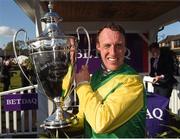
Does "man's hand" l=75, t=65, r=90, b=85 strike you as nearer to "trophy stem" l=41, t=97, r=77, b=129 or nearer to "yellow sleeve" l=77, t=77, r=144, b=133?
"yellow sleeve" l=77, t=77, r=144, b=133

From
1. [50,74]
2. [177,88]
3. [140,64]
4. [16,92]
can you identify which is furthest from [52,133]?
[140,64]

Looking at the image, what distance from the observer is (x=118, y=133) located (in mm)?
2066

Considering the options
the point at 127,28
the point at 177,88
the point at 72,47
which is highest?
the point at 127,28

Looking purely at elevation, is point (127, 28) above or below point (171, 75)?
above

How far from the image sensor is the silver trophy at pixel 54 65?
2355 mm

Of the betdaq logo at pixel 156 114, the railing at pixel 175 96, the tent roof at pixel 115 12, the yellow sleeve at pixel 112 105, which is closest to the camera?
the yellow sleeve at pixel 112 105

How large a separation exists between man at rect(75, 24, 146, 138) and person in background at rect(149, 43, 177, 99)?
5.02 meters

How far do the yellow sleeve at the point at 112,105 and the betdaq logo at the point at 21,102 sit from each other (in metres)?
4.71

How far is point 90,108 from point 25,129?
578 cm

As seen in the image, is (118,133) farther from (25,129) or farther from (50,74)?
A: (25,129)

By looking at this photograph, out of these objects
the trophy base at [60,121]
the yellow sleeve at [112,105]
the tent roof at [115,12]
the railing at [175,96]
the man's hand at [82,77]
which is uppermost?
the tent roof at [115,12]

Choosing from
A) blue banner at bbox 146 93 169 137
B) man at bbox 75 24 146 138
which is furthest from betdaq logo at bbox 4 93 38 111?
man at bbox 75 24 146 138

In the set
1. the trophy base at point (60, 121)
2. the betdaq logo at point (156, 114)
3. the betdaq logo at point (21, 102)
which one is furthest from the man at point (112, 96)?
the betdaq logo at point (21, 102)

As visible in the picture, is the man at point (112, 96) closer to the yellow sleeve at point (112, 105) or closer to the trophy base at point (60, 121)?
the yellow sleeve at point (112, 105)
